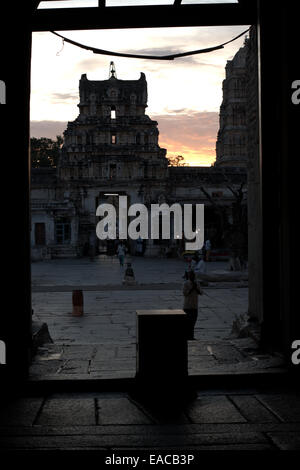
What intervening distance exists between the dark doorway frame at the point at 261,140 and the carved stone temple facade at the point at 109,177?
96.6ft

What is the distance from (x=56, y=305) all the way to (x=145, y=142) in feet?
111

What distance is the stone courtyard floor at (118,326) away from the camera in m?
5.39

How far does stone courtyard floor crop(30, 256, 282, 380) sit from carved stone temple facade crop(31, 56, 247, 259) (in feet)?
45.1

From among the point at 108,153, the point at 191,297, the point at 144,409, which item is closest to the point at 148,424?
the point at 144,409

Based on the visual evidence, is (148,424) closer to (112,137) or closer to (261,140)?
(261,140)

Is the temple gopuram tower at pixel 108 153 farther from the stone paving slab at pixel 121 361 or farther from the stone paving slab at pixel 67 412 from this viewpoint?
the stone paving slab at pixel 67 412

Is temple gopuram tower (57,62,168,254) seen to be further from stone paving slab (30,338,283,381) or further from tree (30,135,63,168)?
stone paving slab (30,338,283,381)

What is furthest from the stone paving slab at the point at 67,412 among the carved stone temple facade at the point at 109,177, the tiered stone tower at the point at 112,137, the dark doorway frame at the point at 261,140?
the tiered stone tower at the point at 112,137

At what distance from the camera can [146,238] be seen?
1528 inches

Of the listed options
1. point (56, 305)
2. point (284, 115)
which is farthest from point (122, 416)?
point (56, 305)

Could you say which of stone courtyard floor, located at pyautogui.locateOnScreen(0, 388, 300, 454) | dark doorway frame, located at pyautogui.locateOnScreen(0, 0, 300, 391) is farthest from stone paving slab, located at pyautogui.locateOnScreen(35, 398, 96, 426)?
dark doorway frame, located at pyautogui.locateOnScreen(0, 0, 300, 391)

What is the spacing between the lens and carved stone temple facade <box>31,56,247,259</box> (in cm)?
3646

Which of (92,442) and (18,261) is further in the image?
(18,261)
